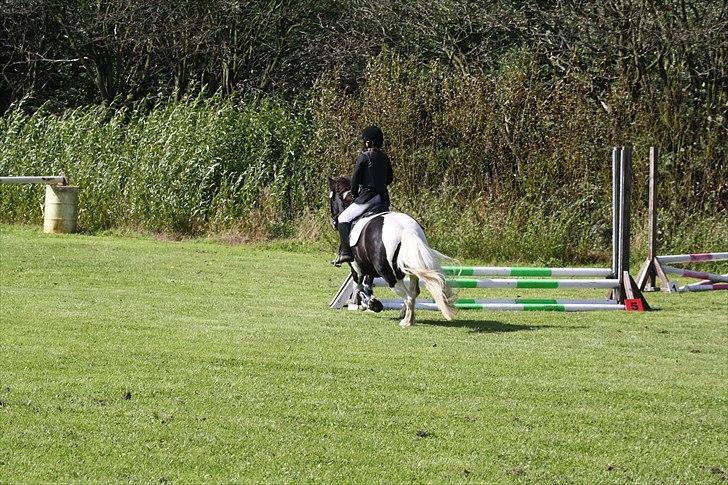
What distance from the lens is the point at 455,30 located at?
25.1 m

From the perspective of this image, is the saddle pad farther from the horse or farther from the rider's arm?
the rider's arm

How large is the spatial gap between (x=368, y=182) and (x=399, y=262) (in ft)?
4.23

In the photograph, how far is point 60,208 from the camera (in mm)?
22156

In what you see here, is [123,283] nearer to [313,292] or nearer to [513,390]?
[313,292]

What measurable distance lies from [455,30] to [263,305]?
12962mm

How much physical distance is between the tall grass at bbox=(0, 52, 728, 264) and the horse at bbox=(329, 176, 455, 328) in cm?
680

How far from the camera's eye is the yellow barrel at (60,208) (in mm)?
22047

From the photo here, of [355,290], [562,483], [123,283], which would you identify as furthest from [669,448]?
[123,283]

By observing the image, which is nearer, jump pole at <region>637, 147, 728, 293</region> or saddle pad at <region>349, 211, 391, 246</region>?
saddle pad at <region>349, 211, 391, 246</region>

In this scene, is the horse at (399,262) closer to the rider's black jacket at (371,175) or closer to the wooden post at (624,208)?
the rider's black jacket at (371,175)

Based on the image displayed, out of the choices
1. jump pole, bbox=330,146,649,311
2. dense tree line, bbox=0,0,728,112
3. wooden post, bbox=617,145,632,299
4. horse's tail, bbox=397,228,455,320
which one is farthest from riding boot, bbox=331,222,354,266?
dense tree line, bbox=0,0,728,112

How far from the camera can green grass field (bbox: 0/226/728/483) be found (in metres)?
6.57

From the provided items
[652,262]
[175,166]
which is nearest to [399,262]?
[652,262]

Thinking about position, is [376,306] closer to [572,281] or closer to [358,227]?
[358,227]
